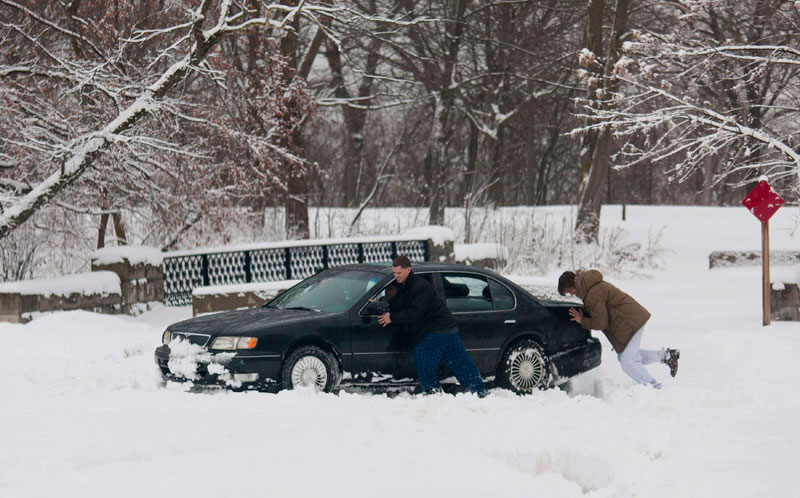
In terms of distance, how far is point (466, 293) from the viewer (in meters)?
10.8

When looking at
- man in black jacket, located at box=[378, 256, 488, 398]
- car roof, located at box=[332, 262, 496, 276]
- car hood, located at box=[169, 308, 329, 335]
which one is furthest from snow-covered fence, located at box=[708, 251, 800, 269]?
car hood, located at box=[169, 308, 329, 335]

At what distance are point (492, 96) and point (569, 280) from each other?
28878 millimetres

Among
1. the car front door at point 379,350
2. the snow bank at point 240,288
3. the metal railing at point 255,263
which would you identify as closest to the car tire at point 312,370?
the car front door at point 379,350

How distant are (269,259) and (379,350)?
8.59 meters

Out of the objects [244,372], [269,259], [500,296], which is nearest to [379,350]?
[244,372]

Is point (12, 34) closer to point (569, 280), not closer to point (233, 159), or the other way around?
point (233, 159)

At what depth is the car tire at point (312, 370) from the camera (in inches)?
376

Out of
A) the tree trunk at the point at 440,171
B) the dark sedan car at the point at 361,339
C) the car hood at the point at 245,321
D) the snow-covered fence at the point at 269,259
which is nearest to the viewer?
the dark sedan car at the point at 361,339

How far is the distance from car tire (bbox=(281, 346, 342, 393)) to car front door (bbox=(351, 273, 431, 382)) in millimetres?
239

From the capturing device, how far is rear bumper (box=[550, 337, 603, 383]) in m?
11.0

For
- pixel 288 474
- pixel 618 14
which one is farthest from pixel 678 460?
pixel 618 14

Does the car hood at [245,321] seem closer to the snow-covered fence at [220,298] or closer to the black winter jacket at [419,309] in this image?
the black winter jacket at [419,309]

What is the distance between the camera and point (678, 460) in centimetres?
707

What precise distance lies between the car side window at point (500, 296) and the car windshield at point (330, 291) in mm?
1309
